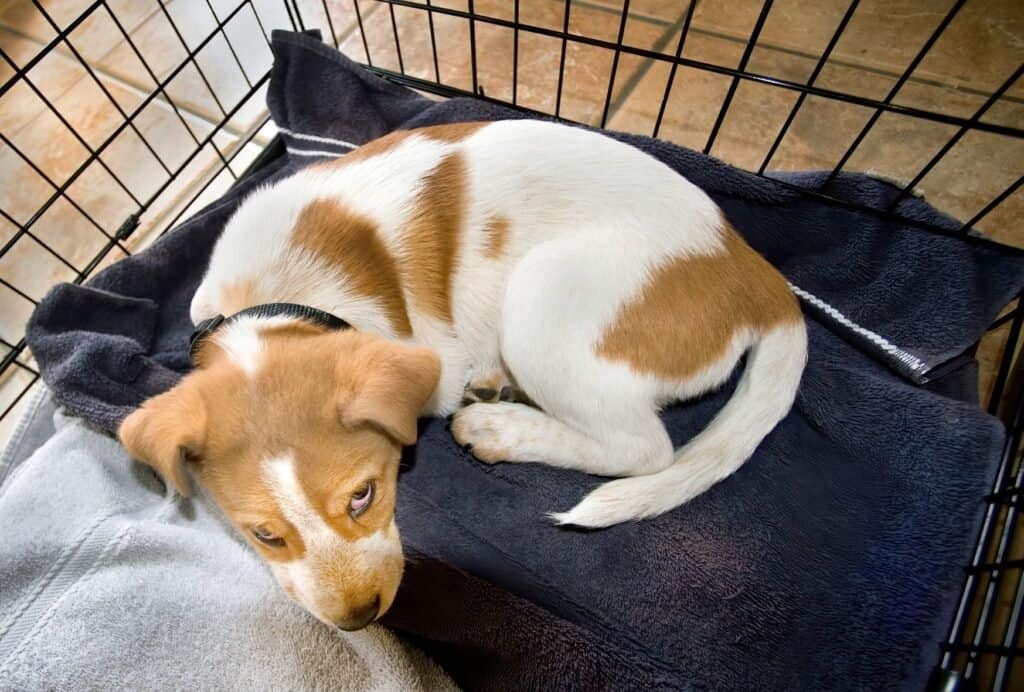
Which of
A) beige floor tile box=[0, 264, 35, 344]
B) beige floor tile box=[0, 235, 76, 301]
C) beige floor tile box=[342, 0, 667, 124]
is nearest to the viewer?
beige floor tile box=[0, 264, 35, 344]

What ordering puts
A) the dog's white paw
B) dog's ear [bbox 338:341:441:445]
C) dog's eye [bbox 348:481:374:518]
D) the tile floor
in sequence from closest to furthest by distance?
dog's ear [bbox 338:341:441:445]
dog's eye [bbox 348:481:374:518]
the dog's white paw
the tile floor

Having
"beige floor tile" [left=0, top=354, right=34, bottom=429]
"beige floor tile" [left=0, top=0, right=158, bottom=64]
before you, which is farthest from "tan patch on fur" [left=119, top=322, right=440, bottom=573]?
"beige floor tile" [left=0, top=0, right=158, bottom=64]

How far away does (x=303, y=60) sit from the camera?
223 centimetres

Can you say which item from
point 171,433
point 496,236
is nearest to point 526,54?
point 496,236

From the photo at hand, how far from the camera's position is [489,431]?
5.20ft

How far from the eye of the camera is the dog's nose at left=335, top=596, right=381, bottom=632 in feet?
3.84

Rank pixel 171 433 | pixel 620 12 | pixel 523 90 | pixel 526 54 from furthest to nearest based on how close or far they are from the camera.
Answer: pixel 620 12 < pixel 526 54 < pixel 523 90 < pixel 171 433

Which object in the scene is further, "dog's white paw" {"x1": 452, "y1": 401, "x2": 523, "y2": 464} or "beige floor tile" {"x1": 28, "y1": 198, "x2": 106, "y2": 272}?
"beige floor tile" {"x1": 28, "y1": 198, "x2": 106, "y2": 272}

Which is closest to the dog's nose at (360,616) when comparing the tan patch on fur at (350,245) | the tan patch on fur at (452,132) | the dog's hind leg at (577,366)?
the dog's hind leg at (577,366)

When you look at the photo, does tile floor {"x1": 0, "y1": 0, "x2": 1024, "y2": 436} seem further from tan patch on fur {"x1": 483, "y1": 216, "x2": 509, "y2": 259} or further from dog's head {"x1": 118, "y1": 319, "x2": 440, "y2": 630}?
dog's head {"x1": 118, "y1": 319, "x2": 440, "y2": 630}

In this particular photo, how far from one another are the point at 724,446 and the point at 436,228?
0.84 metres

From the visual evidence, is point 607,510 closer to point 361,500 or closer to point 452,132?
point 361,500

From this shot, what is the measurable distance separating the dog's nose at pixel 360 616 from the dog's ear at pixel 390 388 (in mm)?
332

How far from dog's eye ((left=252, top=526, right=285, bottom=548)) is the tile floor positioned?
1438mm
